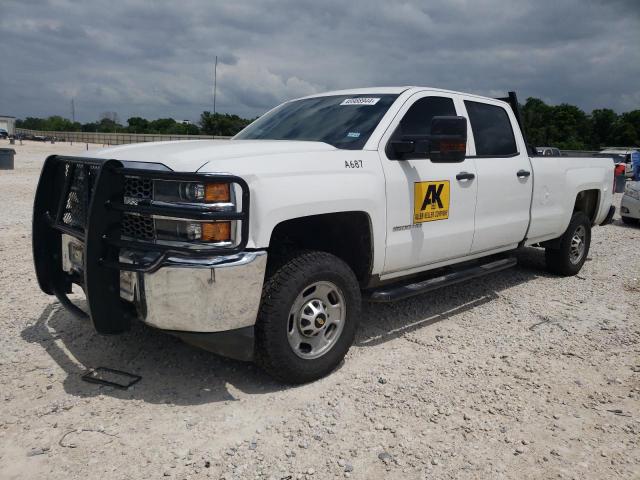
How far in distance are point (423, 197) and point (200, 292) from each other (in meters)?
1.95

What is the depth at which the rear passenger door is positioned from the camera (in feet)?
15.7

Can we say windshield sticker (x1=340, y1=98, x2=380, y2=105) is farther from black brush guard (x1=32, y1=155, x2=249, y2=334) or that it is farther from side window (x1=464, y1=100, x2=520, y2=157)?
black brush guard (x1=32, y1=155, x2=249, y2=334)

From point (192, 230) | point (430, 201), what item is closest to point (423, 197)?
point (430, 201)

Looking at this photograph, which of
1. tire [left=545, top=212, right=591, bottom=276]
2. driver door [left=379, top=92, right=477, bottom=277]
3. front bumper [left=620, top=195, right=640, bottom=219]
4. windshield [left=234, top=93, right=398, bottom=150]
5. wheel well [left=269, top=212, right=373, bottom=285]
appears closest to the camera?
wheel well [left=269, top=212, right=373, bottom=285]

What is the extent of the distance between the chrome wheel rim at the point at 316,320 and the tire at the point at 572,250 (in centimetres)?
390

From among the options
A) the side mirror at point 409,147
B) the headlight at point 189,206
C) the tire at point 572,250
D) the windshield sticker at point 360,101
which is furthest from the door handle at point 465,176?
the tire at point 572,250

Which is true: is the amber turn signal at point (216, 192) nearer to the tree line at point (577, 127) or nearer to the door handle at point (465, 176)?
the door handle at point (465, 176)

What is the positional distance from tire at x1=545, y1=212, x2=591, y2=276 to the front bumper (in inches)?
217

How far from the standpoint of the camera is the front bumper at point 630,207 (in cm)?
1133

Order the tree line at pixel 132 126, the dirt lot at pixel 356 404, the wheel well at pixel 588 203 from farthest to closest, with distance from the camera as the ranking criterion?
the tree line at pixel 132 126
the wheel well at pixel 588 203
the dirt lot at pixel 356 404

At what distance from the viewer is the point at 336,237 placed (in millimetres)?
3932

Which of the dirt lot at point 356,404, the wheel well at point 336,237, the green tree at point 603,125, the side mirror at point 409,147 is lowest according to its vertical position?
the dirt lot at point 356,404

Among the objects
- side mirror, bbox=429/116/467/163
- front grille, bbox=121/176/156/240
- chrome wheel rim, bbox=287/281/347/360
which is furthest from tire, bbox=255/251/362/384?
side mirror, bbox=429/116/467/163

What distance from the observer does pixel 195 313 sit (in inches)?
116
